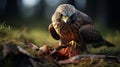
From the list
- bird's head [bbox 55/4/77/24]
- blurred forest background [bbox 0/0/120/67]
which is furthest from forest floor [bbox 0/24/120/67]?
bird's head [bbox 55/4/77/24]

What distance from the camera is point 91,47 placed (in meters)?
1.39

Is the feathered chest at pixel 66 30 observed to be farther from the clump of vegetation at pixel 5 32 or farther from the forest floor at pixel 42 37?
the clump of vegetation at pixel 5 32

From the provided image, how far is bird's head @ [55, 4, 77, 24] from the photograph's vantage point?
1293 mm

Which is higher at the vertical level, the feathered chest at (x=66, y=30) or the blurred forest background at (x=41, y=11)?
the blurred forest background at (x=41, y=11)

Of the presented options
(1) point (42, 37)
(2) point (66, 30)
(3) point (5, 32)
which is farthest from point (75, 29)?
(3) point (5, 32)

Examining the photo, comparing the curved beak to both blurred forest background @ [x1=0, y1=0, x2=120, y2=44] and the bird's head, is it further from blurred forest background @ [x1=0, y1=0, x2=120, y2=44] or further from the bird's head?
blurred forest background @ [x1=0, y1=0, x2=120, y2=44]

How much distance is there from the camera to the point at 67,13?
1298 millimetres

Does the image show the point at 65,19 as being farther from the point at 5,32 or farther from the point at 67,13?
the point at 5,32

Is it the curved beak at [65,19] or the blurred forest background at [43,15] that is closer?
the curved beak at [65,19]

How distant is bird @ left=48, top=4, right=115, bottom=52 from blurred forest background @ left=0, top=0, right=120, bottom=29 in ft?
0.15

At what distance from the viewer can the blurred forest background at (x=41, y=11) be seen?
1.41 metres

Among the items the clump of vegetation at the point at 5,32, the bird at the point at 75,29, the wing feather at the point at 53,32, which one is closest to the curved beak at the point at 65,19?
the bird at the point at 75,29

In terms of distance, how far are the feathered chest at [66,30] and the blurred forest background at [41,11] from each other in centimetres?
7

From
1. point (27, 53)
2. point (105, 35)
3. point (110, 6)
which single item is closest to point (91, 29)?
point (105, 35)
